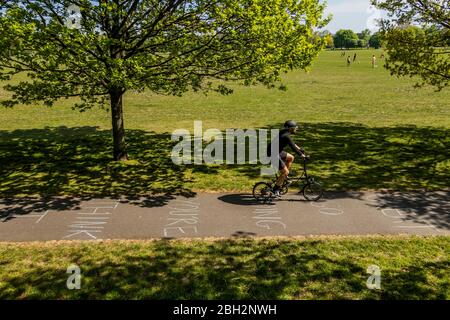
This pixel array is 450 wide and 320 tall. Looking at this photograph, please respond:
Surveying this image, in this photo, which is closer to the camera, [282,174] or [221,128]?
[282,174]

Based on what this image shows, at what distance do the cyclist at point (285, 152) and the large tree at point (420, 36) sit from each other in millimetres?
8246

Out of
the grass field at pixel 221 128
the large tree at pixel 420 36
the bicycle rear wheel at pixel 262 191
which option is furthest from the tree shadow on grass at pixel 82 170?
the large tree at pixel 420 36

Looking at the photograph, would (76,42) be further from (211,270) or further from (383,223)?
(383,223)

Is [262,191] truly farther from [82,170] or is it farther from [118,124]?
[82,170]

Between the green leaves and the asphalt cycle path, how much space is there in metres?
3.56

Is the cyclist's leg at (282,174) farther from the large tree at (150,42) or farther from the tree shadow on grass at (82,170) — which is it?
the large tree at (150,42)

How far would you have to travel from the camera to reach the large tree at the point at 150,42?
10.0m

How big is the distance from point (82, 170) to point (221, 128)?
8765 millimetres

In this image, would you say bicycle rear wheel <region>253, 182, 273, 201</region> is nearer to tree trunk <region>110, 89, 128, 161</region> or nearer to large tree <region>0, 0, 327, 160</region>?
large tree <region>0, 0, 327, 160</region>

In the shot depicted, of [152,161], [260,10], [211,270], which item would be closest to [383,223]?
[211,270]

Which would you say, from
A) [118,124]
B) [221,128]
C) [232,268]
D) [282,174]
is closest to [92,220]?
[232,268]

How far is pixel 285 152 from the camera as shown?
9836 millimetres

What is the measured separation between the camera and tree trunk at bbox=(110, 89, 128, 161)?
12.9m
